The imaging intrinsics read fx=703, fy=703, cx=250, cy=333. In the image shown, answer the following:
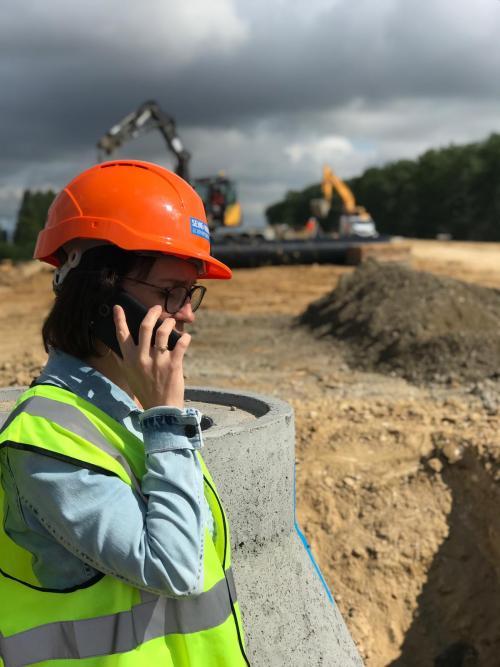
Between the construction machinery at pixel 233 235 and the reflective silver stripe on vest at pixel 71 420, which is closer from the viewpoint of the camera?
the reflective silver stripe on vest at pixel 71 420

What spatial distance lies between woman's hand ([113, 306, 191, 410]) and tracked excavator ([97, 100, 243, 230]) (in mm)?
20195

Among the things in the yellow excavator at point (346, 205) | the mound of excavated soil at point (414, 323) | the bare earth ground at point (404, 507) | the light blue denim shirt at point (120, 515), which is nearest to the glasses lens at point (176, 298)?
the light blue denim shirt at point (120, 515)

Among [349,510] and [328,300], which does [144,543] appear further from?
[328,300]

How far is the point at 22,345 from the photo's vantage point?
1148 cm

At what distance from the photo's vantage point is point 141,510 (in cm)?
137

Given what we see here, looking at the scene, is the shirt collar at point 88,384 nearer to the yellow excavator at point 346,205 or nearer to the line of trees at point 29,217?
the yellow excavator at point 346,205

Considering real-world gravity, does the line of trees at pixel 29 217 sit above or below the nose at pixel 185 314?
below

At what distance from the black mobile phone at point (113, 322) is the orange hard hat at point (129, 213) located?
16cm

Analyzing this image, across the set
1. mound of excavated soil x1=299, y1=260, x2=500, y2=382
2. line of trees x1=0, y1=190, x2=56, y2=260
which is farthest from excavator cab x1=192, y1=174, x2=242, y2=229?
line of trees x1=0, y1=190, x2=56, y2=260

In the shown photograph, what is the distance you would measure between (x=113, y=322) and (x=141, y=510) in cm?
42

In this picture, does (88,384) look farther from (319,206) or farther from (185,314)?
(319,206)

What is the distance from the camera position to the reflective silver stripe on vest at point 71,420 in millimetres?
1389

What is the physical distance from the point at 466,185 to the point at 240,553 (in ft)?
186

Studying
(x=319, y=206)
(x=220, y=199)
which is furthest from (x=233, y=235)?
(x=319, y=206)
